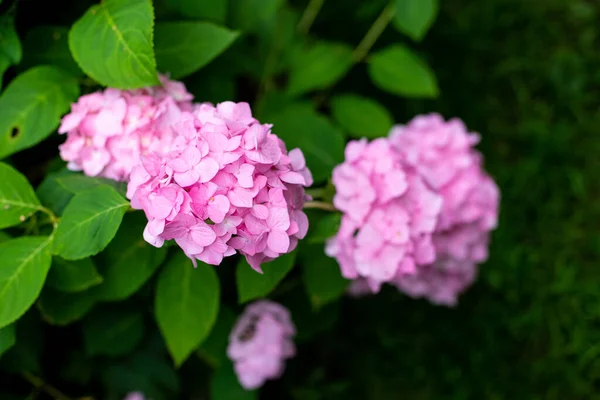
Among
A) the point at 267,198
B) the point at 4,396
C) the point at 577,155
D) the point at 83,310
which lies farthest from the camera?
the point at 577,155

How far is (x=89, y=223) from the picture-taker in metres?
1.01

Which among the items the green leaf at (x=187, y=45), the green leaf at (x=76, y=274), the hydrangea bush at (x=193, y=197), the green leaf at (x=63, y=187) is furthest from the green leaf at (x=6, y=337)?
the green leaf at (x=187, y=45)

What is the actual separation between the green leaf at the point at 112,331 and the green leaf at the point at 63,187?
A: 0.49 metres

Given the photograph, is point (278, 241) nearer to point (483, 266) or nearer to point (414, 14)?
point (414, 14)

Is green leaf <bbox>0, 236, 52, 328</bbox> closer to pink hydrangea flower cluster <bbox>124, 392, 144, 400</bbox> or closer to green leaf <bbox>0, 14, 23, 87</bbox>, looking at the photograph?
green leaf <bbox>0, 14, 23, 87</bbox>

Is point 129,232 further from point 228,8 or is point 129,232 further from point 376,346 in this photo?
point 376,346

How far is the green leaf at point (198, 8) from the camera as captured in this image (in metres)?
1.45

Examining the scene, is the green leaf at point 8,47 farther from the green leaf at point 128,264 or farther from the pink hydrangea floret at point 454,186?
the pink hydrangea floret at point 454,186

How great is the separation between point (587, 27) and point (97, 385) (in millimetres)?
2342

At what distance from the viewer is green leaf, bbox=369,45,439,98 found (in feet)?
5.61

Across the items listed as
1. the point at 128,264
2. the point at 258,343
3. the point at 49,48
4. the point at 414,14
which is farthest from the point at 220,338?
the point at 414,14

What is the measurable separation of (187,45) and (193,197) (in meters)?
0.48

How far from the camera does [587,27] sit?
2643 millimetres

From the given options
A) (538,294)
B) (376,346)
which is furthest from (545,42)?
(376,346)
